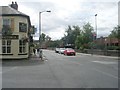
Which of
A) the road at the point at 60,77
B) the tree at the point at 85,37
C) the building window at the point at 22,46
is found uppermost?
the tree at the point at 85,37

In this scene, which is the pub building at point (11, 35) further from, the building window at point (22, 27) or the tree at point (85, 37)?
the tree at point (85, 37)

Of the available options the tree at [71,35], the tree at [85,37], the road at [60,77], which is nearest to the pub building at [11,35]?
the road at [60,77]

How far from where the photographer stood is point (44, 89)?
42.2 ft

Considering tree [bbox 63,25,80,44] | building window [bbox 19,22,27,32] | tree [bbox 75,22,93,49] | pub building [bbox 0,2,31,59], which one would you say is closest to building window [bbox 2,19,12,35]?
pub building [bbox 0,2,31,59]

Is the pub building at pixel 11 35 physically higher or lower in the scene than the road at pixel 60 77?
higher

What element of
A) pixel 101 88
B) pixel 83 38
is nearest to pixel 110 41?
pixel 83 38

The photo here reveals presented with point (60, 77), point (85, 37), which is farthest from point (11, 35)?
point (85, 37)

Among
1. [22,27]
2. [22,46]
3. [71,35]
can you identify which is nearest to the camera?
[22,46]

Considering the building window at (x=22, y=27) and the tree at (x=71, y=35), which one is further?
the tree at (x=71, y=35)

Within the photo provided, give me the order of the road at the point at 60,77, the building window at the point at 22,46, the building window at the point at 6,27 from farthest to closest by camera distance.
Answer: the building window at the point at 22,46
the building window at the point at 6,27
the road at the point at 60,77

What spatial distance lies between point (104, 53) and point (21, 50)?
23417mm

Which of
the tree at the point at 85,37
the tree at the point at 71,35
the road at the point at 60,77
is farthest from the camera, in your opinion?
the tree at the point at 71,35

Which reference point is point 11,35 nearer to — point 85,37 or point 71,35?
point 85,37

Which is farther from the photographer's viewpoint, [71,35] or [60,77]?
[71,35]
